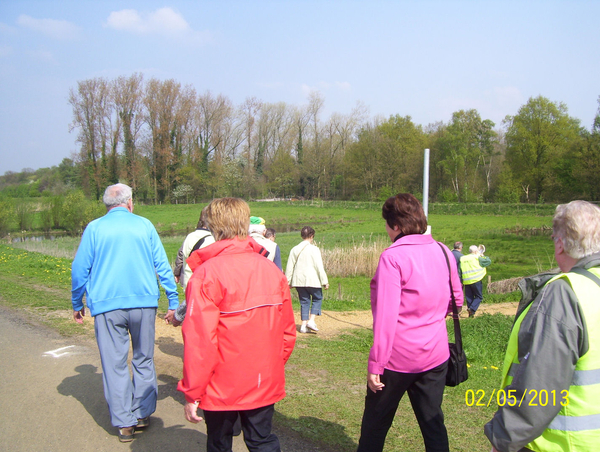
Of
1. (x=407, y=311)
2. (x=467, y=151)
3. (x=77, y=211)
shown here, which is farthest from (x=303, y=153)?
(x=407, y=311)

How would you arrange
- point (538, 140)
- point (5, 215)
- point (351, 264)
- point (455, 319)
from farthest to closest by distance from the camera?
point (538, 140), point (5, 215), point (351, 264), point (455, 319)

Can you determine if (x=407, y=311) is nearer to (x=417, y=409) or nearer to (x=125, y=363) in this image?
(x=417, y=409)

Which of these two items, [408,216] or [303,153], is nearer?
[408,216]

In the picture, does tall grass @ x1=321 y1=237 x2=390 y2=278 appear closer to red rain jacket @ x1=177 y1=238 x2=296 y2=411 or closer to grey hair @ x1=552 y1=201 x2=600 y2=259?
red rain jacket @ x1=177 y1=238 x2=296 y2=411

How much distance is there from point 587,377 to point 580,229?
60 centimetres

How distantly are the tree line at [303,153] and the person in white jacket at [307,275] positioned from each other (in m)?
43.6

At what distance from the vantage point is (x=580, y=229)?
1965mm

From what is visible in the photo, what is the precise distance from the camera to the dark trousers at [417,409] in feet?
9.34

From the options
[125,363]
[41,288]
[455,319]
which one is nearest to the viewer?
[455,319]

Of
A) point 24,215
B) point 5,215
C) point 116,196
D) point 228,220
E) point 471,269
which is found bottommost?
point 471,269

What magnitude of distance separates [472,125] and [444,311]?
2618 inches

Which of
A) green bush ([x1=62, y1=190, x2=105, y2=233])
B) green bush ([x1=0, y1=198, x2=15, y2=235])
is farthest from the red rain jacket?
green bush ([x1=62, y1=190, x2=105, y2=233])

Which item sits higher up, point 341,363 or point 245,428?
point 245,428

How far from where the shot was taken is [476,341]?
6805 mm
